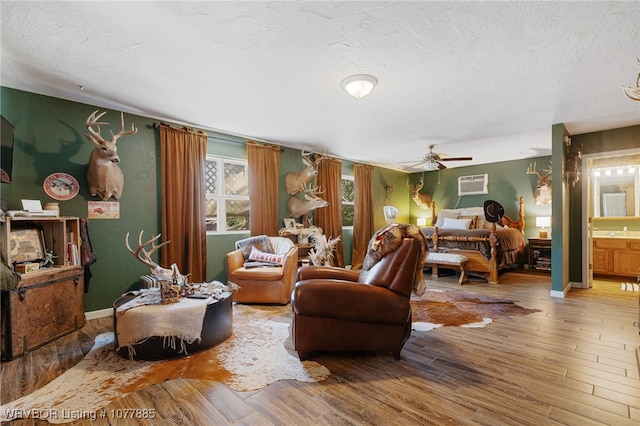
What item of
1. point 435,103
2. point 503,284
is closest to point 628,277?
point 503,284

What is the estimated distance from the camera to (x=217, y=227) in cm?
453

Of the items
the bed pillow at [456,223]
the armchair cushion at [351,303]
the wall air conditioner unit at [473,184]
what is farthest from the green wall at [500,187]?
the armchair cushion at [351,303]

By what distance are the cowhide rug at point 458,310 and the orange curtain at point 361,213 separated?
2.43m

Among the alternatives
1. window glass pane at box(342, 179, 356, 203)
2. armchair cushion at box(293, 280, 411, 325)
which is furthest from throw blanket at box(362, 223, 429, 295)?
window glass pane at box(342, 179, 356, 203)

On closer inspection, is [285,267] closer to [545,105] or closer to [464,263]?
[464,263]

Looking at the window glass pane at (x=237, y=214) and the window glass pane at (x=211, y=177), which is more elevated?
the window glass pane at (x=211, y=177)

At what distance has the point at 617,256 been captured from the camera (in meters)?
5.09

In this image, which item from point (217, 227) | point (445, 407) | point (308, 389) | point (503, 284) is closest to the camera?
point (445, 407)

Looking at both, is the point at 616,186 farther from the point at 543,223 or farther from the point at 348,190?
A: the point at 348,190

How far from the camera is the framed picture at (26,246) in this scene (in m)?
2.53

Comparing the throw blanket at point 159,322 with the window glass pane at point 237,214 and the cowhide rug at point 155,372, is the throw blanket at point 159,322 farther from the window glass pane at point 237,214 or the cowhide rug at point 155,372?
the window glass pane at point 237,214

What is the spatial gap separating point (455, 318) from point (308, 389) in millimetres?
2088

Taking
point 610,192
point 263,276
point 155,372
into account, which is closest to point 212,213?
point 263,276

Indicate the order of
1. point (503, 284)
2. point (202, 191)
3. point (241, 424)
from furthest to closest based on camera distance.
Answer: point (503, 284)
point (202, 191)
point (241, 424)
